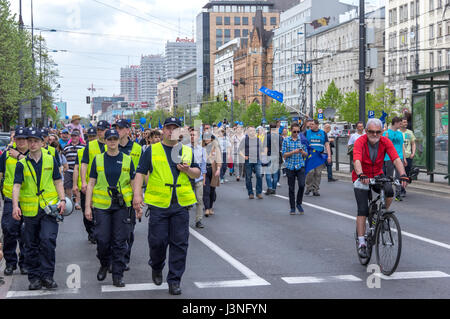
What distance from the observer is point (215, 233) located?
1238 cm

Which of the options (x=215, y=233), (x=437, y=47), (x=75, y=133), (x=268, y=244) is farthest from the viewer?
(x=437, y=47)

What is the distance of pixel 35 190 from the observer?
820 cm

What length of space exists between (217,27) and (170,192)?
162151 mm

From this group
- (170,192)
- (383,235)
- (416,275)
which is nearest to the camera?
(170,192)

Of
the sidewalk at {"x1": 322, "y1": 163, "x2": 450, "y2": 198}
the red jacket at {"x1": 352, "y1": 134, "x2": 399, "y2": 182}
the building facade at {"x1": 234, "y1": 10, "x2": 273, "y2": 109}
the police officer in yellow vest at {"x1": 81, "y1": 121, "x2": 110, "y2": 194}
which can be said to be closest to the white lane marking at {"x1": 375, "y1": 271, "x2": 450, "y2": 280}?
the red jacket at {"x1": 352, "y1": 134, "x2": 399, "y2": 182}

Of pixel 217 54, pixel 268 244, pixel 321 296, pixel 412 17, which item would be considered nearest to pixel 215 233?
pixel 268 244

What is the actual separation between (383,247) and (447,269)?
2.72 feet

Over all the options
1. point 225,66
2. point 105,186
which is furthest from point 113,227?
point 225,66

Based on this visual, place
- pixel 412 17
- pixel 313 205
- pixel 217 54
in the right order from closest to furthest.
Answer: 1. pixel 313 205
2. pixel 412 17
3. pixel 217 54

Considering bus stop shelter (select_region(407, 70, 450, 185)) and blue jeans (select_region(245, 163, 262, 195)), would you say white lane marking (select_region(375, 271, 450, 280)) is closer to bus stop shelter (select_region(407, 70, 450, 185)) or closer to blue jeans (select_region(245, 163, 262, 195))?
blue jeans (select_region(245, 163, 262, 195))

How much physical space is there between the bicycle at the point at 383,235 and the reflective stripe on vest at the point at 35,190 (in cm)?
360

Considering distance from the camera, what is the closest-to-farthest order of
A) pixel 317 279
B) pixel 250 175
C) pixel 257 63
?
pixel 317 279, pixel 250 175, pixel 257 63

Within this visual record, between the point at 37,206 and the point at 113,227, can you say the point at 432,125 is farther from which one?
the point at 37,206
